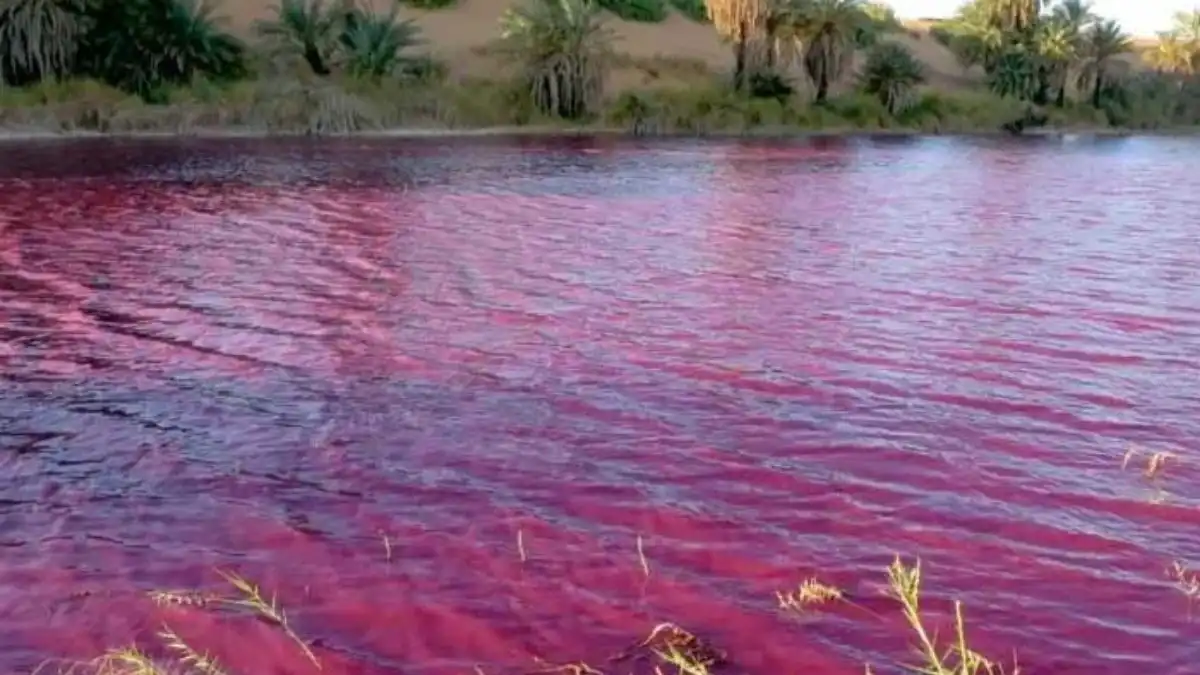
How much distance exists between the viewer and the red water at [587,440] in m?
5.39

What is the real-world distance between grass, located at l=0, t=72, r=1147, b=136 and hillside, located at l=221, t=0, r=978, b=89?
0.32 metres

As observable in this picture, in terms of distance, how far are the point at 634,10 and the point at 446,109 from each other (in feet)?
78.0

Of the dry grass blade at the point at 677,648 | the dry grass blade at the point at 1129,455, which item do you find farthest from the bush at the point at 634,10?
the dry grass blade at the point at 677,648

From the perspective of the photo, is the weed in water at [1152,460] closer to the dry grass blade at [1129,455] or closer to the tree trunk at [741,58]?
the dry grass blade at [1129,455]

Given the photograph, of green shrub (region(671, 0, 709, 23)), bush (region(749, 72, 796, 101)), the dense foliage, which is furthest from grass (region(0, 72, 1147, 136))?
green shrub (region(671, 0, 709, 23))

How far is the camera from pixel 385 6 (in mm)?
53688

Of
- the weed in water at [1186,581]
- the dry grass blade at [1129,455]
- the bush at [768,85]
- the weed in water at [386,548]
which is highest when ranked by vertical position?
the bush at [768,85]

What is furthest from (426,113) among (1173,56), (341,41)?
(1173,56)

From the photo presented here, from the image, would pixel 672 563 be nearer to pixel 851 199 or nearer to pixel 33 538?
pixel 33 538

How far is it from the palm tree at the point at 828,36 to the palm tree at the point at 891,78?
2.09 m

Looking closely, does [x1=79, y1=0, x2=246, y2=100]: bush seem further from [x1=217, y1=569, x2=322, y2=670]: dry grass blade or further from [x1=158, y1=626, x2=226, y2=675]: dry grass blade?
[x1=158, y1=626, x2=226, y2=675]: dry grass blade

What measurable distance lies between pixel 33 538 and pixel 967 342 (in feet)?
23.8

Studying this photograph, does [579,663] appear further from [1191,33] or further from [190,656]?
[1191,33]

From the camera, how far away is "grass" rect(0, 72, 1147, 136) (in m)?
35.1
